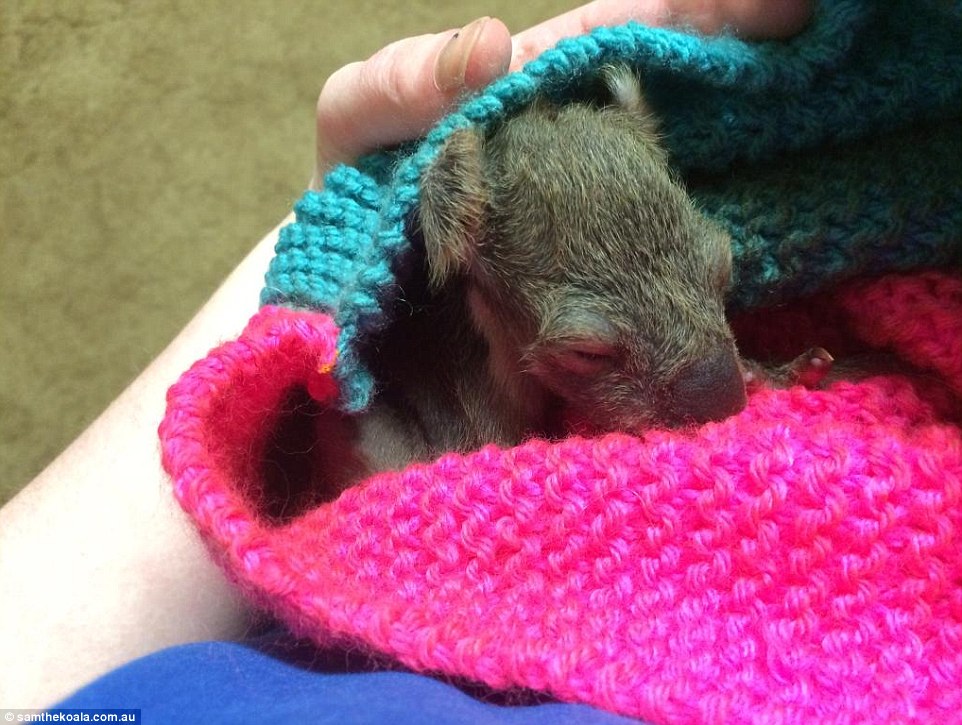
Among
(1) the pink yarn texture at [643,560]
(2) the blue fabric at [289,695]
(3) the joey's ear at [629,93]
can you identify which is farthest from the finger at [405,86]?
Answer: (2) the blue fabric at [289,695]

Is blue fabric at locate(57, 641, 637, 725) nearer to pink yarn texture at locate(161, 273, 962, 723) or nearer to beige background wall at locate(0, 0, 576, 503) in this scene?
pink yarn texture at locate(161, 273, 962, 723)

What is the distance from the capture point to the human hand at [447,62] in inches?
37.9

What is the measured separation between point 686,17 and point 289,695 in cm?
90

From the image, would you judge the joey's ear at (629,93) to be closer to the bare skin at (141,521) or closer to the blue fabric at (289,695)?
the bare skin at (141,521)

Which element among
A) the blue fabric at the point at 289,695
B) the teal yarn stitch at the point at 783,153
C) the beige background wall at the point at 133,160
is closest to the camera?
the blue fabric at the point at 289,695

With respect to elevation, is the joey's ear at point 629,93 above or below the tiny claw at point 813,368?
above

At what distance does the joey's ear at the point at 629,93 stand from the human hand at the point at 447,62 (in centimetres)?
12

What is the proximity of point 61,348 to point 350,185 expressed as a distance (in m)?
1.32

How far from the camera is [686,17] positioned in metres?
1.06

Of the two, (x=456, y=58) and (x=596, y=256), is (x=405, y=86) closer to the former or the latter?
(x=456, y=58)

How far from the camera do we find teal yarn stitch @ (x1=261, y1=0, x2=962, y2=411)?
2.95ft

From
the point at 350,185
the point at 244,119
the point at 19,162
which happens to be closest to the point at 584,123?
the point at 350,185

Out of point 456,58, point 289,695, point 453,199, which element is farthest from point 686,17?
point 289,695

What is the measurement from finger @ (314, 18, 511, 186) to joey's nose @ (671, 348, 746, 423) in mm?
407
